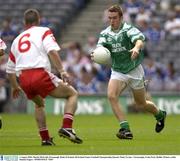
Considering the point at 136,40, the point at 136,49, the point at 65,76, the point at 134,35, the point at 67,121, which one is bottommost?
the point at 67,121

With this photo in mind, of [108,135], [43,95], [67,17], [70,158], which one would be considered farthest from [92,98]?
[70,158]

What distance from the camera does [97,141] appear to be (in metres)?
15.2

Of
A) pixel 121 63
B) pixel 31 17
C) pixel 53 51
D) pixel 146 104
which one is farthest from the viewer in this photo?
pixel 146 104

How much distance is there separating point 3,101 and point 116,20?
557 inches

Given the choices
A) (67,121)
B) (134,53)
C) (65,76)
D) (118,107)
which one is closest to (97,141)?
(118,107)

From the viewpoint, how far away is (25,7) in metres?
34.5

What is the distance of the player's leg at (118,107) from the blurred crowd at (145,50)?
1170 cm

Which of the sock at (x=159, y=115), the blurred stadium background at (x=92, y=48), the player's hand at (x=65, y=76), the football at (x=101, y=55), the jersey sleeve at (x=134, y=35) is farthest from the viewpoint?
the blurred stadium background at (x=92, y=48)

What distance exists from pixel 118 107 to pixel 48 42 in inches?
102

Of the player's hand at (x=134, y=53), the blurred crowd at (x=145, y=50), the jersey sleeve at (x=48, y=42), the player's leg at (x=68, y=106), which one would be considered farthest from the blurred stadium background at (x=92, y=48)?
the jersey sleeve at (x=48, y=42)

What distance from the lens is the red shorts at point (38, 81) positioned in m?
13.9

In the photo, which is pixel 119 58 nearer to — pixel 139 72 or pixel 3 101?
pixel 139 72

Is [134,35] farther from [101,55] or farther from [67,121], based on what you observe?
[67,121]

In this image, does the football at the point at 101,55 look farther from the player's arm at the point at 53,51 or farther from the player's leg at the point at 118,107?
the player's arm at the point at 53,51
